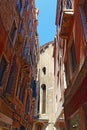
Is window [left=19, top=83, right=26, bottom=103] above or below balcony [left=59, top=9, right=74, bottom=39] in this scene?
below

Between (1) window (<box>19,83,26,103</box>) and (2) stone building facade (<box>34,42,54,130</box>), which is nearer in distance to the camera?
(1) window (<box>19,83,26,103</box>)

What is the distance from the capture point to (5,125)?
7.59 m

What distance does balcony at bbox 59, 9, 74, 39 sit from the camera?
7223 mm

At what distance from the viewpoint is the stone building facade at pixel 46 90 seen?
72.6 ft

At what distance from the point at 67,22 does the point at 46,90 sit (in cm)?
1834

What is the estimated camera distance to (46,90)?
25.0 meters

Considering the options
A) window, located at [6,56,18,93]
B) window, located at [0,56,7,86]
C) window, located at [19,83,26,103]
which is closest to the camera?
window, located at [0,56,7,86]

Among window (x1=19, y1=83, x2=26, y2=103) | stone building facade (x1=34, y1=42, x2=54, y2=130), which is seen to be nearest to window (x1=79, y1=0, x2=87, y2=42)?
window (x1=19, y1=83, x2=26, y2=103)

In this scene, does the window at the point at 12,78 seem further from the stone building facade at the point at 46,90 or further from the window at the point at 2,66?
the stone building facade at the point at 46,90

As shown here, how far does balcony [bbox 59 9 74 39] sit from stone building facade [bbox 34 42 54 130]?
16.0 m

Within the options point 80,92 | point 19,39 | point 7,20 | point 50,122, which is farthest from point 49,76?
point 80,92

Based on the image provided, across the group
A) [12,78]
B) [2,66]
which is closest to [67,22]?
[2,66]

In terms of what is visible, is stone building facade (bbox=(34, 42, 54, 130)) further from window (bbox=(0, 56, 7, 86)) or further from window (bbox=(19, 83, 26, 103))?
window (bbox=(0, 56, 7, 86))

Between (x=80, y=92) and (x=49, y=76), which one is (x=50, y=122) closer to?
(x=49, y=76)
